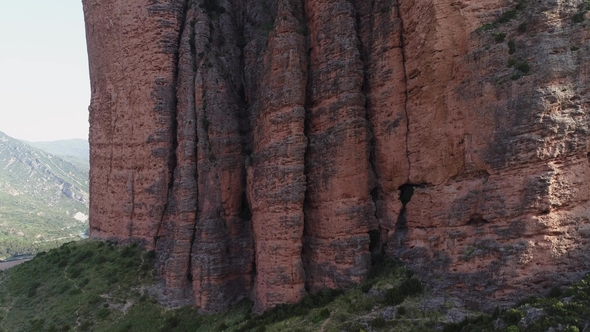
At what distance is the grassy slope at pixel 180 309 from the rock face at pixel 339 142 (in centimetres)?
149

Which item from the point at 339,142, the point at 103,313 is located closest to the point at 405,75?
the point at 339,142

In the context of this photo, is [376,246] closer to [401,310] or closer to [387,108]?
[401,310]

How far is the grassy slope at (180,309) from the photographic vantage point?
695 inches

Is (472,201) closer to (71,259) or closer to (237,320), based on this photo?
(237,320)

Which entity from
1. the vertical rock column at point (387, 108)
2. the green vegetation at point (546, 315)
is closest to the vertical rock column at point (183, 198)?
the vertical rock column at point (387, 108)

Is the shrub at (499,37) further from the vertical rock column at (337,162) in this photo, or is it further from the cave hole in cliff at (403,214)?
the cave hole in cliff at (403,214)

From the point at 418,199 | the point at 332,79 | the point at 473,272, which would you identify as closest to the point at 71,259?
the point at 332,79

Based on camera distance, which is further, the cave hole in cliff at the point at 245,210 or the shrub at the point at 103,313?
the cave hole in cliff at the point at 245,210

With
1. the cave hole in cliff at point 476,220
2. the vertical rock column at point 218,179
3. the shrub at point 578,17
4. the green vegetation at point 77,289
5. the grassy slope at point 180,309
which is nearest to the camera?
the grassy slope at point 180,309

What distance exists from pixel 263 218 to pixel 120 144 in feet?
72.4

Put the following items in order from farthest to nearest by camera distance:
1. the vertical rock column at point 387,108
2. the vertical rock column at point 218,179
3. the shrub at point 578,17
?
the vertical rock column at point 218,179 → the vertical rock column at point 387,108 → the shrub at point 578,17

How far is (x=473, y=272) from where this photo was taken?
2147cm

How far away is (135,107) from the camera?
40656mm

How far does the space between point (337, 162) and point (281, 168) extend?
446cm
